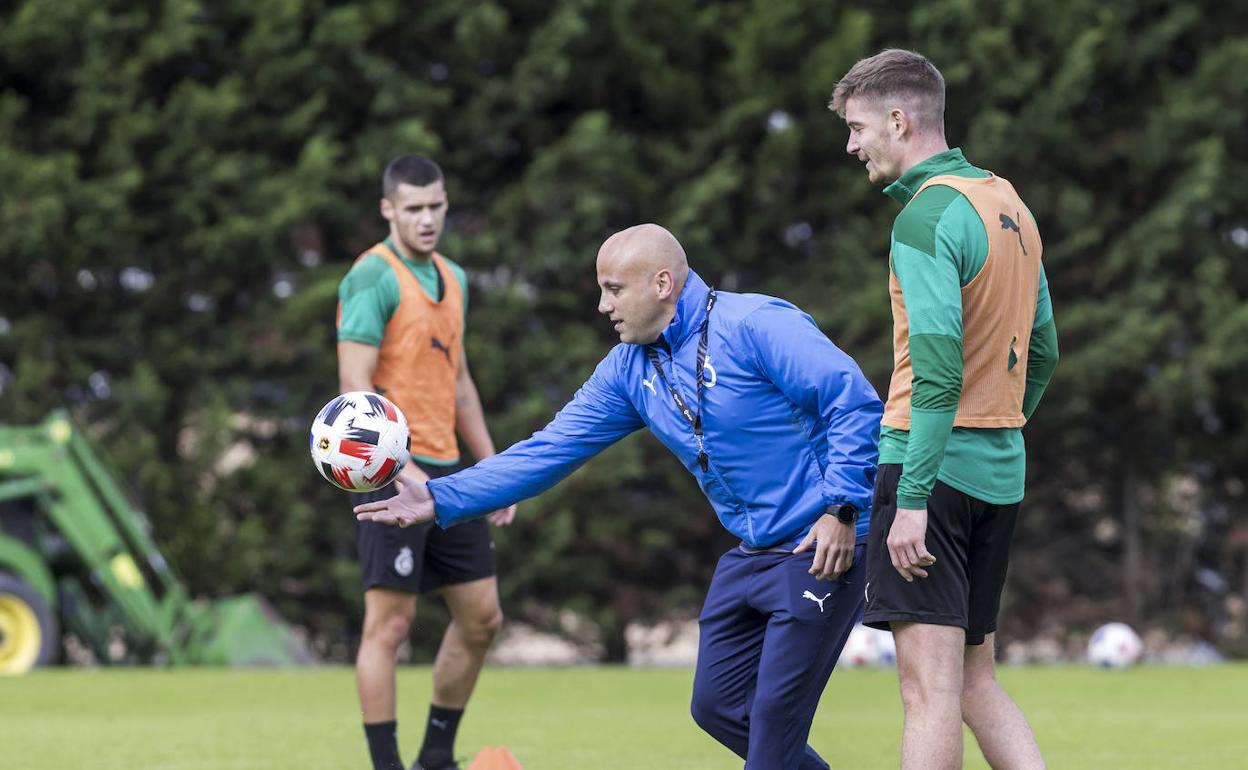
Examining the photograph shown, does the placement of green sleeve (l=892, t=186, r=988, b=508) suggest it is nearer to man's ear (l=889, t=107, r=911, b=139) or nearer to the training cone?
man's ear (l=889, t=107, r=911, b=139)

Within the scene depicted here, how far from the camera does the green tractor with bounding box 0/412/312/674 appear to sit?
12.1 m

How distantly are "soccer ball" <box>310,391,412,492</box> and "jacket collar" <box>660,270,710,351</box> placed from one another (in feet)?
2.77

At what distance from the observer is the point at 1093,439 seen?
1638 cm

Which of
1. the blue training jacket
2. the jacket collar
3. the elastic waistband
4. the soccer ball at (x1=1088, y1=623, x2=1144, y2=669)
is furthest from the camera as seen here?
the soccer ball at (x1=1088, y1=623, x2=1144, y2=669)

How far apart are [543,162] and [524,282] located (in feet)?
3.40

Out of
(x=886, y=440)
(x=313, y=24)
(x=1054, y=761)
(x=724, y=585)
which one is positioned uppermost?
(x=313, y=24)

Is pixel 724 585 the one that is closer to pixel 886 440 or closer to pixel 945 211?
pixel 886 440

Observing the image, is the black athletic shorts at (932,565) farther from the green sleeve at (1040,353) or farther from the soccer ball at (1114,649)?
the soccer ball at (1114,649)

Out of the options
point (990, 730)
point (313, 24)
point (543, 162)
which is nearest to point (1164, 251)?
point (543, 162)

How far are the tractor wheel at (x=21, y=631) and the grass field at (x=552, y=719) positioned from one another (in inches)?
9.4

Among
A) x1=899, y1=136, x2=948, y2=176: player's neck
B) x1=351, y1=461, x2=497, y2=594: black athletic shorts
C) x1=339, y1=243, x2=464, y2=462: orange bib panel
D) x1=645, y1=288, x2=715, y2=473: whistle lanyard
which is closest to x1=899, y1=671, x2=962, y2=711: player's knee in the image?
x1=645, y1=288, x2=715, y2=473: whistle lanyard

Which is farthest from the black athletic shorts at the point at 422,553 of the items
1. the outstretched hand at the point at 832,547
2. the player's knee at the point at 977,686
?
the player's knee at the point at 977,686

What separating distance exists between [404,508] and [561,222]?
10025 millimetres

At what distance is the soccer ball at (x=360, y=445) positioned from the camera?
507 centimetres
